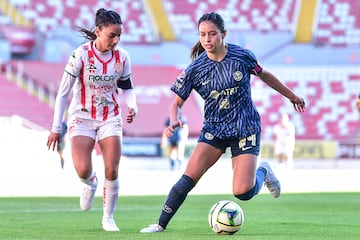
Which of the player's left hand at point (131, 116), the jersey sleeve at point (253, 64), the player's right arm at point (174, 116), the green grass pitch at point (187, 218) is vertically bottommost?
the green grass pitch at point (187, 218)

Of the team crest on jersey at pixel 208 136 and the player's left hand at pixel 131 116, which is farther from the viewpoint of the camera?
the player's left hand at pixel 131 116

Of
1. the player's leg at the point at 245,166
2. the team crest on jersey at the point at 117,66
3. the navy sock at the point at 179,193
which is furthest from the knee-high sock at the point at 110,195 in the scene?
the player's leg at the point at 245,166

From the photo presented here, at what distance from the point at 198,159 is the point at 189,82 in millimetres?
743

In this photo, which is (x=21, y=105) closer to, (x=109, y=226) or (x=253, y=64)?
(x=109, y=226)

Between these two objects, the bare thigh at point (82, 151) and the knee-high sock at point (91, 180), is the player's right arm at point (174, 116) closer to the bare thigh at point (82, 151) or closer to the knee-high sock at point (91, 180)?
the bare thigh at point (82, 151)

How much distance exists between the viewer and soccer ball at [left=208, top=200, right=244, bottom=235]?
9.56 m

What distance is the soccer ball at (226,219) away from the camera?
31.4 feet

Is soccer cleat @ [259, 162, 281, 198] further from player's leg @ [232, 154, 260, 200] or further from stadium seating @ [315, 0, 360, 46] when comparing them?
stadium seating @ [315, 0, 360, 46]

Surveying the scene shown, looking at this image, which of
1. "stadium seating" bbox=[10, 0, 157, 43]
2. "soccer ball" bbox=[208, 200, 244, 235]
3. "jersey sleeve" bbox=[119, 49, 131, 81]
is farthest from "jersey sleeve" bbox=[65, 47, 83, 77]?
"stadium seating" bbox=[10, 0, 157, 43]

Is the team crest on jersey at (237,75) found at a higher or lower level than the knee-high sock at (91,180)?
higher

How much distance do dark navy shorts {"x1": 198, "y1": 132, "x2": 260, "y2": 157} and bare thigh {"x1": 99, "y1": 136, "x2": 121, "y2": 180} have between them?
1.09m

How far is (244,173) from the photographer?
9703 millimetres

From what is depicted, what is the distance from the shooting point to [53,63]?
142 feet

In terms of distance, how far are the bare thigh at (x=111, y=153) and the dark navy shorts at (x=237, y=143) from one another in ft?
3.58
